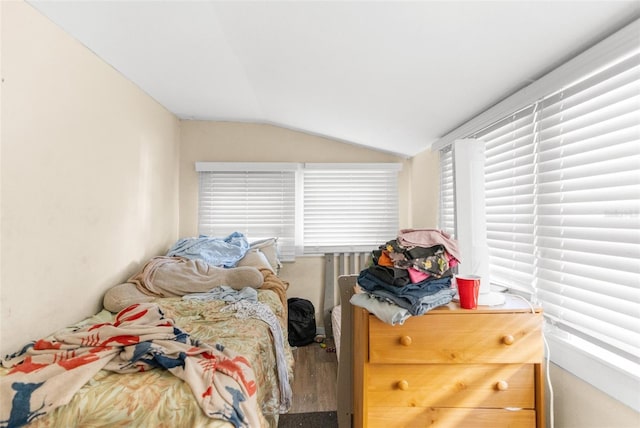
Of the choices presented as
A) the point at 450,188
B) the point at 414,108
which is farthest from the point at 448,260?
the point at 450,188

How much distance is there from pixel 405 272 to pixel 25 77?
2.04 metres

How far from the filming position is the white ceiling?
3.59 feet

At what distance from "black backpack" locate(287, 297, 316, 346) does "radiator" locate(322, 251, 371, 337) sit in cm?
22

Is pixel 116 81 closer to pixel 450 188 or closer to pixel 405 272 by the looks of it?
pixel 405 272

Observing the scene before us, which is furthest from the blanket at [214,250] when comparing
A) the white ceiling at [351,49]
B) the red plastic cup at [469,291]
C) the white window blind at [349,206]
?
the red plastic cup at [469,291]

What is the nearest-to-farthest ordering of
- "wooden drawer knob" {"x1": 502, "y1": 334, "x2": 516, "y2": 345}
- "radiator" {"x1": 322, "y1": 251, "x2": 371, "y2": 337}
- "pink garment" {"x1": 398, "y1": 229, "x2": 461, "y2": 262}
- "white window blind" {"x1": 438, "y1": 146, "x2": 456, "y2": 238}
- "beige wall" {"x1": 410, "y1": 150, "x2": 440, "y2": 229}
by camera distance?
"wooden drawer knob" {"x1": 502, "y1": 334, "x2": 516, "y2": 345} → "pink garment" {"x1": 398, "y1": 229, "x2": 461, "y2": 262} → "white window blind" {"x1": 438, "y1": 146, "x2": 456, "y2": 238} → "beige wall" {"x1": 410, "y1": 150, "x2": 440, "y2": 229} → "radiator" {"x1": 322, "y1": 251, "x2": 371, "y2": 337}

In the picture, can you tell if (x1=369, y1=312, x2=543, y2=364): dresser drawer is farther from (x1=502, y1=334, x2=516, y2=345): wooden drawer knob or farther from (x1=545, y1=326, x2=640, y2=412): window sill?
(x1=545, y1=326, x2=640, y2=412): window sill

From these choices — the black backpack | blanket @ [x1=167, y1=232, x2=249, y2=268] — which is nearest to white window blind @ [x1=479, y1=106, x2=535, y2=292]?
the black backpack

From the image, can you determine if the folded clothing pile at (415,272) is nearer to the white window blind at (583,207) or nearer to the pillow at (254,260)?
the white window blind at (583,207)

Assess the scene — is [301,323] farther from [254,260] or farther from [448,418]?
[448,418]

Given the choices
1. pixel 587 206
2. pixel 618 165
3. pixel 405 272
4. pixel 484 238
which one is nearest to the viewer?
pixel 618 165

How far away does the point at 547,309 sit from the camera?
1352 mm

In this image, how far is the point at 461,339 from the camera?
1.22 m

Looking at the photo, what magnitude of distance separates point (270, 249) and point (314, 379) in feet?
4.16
